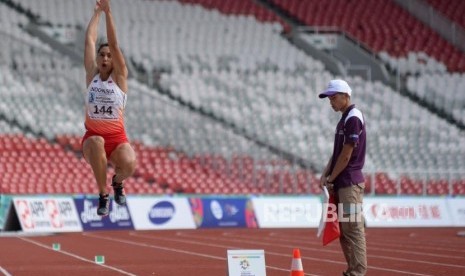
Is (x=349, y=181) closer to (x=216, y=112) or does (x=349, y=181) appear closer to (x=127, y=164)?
(x=127, y=164)

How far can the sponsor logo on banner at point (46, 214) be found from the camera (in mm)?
26766

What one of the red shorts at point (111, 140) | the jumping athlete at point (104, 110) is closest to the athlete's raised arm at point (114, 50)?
the jumping athlete at point (104, 110)

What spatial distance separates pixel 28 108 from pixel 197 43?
7840mm

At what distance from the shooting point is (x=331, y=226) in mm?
11305

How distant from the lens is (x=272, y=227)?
30156 millimetres

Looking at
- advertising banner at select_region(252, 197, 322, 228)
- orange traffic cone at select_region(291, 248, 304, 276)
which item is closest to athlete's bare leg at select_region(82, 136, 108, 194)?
orange traffic cone at select_region(291, 248, 304, 276)

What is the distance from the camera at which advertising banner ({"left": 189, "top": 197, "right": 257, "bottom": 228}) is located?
29422 mm

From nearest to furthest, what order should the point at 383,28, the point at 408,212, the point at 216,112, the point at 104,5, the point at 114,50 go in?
the point at 104,5, the point at 114,50, the point at 408,212, the point at 216,112, the point at 383,28

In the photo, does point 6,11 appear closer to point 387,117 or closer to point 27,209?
point 27,209

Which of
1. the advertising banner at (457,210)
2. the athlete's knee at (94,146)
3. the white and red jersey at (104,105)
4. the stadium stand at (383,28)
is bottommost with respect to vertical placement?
the advertising banner at (457,210)

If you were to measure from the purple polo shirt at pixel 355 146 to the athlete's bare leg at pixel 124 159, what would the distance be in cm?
231

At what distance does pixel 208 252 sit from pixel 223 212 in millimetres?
10345

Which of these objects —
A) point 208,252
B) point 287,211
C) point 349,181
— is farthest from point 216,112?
point 349,181

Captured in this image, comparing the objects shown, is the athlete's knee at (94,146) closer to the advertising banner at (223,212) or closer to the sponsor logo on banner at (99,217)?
the sponsor logo on banner at (99,217)
